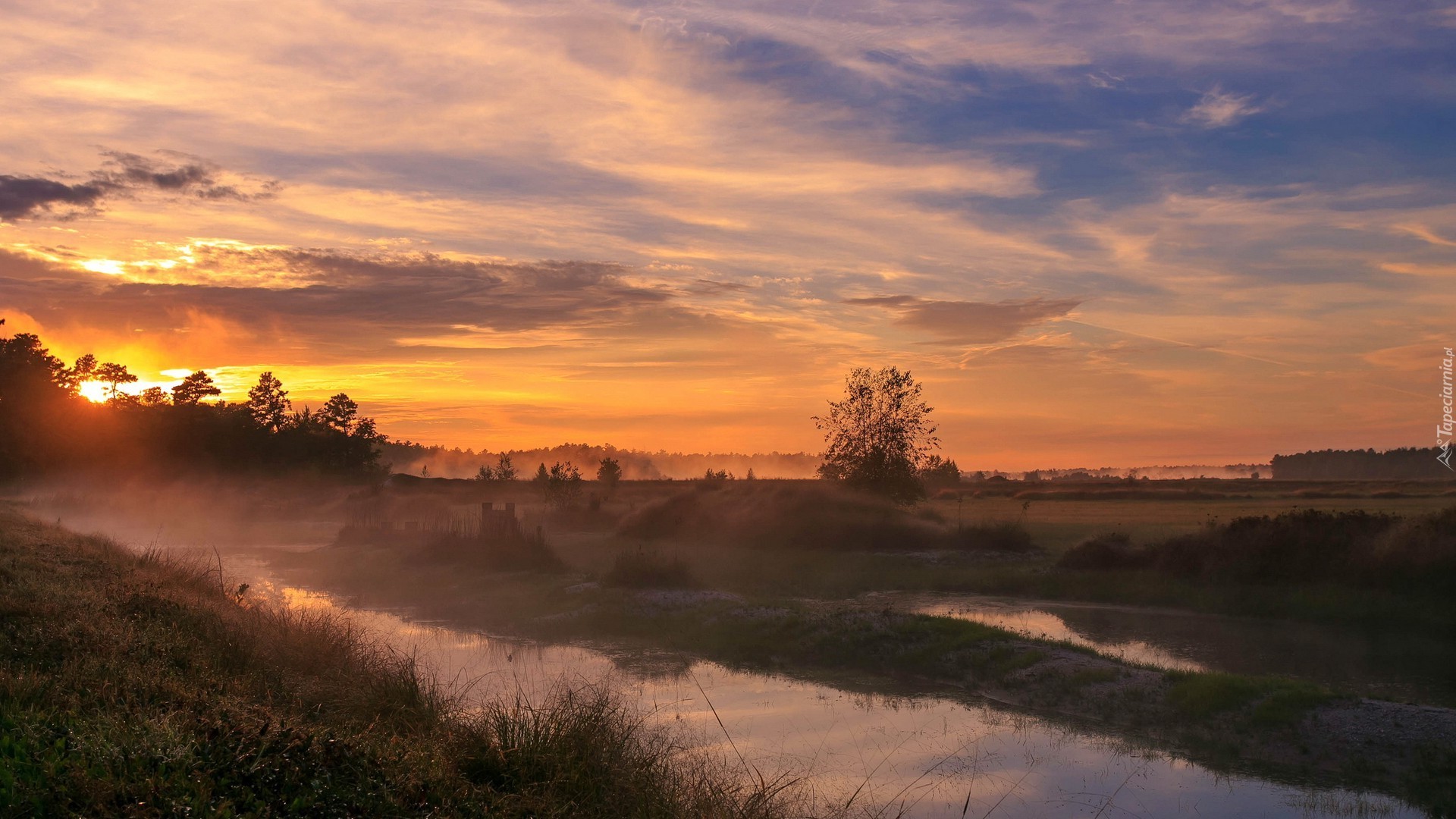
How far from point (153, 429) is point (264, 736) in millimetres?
82311

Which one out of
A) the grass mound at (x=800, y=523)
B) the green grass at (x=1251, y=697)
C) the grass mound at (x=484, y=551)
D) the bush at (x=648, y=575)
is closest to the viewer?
the green grass at (x=1251, y=697)

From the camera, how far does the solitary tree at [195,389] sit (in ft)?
293

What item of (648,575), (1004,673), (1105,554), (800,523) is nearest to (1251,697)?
(1004,673)

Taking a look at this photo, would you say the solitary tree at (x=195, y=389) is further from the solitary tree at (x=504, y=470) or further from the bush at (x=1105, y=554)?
the bush at (x=1105, y=554)

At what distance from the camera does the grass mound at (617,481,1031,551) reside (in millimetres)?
41156

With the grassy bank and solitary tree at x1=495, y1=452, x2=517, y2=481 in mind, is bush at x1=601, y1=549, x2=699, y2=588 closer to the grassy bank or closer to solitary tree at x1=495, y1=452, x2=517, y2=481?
the grassy bank

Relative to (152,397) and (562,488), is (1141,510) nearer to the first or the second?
(562,488)

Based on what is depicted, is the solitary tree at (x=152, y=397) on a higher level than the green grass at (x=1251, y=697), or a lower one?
higher

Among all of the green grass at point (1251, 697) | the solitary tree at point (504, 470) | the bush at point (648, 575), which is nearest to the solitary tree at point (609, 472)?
the solitary tree at point (504, 470)

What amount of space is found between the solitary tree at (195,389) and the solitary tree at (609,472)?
42.8m

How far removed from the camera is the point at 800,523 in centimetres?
4306

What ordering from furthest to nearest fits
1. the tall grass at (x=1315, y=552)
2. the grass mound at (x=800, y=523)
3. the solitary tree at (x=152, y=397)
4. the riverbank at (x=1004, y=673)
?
1. the solitary tree at (x=152, y=397)
2. the grass mound at (x=800, y=523)
3. the tall grass at (x=1315, y=552)
4. the riverbank at (x=1004, y=673)

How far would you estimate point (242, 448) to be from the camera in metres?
82.9

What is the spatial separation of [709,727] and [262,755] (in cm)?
823
